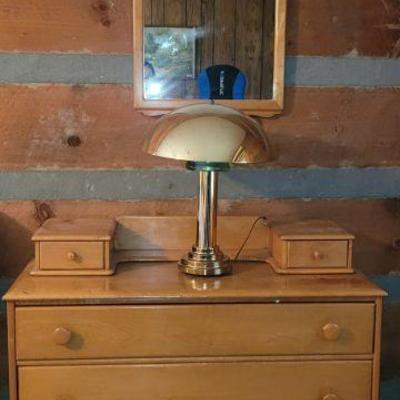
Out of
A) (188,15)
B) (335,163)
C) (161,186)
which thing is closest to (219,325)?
(161,186)

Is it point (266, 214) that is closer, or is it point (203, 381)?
point (203, 381)

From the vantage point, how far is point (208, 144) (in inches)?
60.1

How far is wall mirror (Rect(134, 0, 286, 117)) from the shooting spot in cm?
187

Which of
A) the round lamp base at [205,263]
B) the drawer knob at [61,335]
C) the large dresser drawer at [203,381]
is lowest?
the large dresser drawer at [203,381]

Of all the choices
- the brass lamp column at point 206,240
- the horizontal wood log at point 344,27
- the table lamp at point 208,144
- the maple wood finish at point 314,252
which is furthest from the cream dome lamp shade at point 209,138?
the horizontal wood log at point 344,27

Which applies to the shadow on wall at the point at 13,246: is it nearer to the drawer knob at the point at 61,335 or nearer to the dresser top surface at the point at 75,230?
the dresser top surface at the point at 75,230

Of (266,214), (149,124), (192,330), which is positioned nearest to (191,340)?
(192,330)

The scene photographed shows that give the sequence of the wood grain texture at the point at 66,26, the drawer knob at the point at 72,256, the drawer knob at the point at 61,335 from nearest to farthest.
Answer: the drawer knob at the point at 61,335, the drawer knob at the point at 72,256, the wood grain texture at the point at 66,26

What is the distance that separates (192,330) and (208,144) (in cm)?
46

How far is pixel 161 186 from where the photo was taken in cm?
196

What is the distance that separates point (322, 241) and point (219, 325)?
38 cm

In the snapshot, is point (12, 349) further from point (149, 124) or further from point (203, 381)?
point (149, 124)

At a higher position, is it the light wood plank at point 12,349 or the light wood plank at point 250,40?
the light wood plank at point 250,40

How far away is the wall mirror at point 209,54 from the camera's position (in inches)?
73.8
